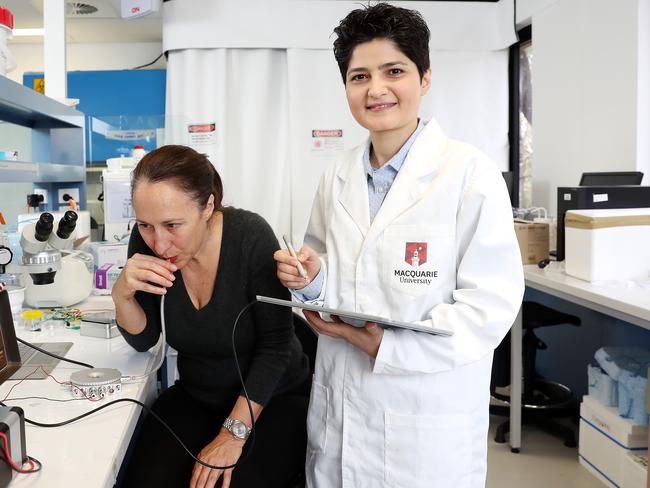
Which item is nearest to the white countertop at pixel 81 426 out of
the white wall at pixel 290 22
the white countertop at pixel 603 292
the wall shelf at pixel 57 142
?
the wall shelf at pixel 57 142

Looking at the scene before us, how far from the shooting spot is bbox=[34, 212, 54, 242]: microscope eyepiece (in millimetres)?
1645

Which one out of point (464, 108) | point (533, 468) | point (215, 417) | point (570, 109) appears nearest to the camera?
point (215, 417)

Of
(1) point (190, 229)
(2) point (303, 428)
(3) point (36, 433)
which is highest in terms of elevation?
(1) point (190, 229)

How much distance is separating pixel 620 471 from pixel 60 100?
2689 mm

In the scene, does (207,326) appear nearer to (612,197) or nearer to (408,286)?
(408,286)

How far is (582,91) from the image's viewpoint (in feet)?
9.87

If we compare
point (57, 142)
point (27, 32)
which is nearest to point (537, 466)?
Answer: point (57, 142)

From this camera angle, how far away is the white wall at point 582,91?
2.69m

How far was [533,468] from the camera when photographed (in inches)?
96.8

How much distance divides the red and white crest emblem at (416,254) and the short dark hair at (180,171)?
1.71 ft

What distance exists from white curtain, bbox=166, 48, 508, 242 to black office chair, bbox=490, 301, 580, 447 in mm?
1678

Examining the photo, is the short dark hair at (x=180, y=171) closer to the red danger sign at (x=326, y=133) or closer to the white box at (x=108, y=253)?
the white box at (x=108, y=253)

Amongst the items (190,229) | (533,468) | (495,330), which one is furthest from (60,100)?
(533,468)

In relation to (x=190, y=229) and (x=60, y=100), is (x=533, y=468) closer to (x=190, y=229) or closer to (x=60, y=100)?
(x=190, y=229)
